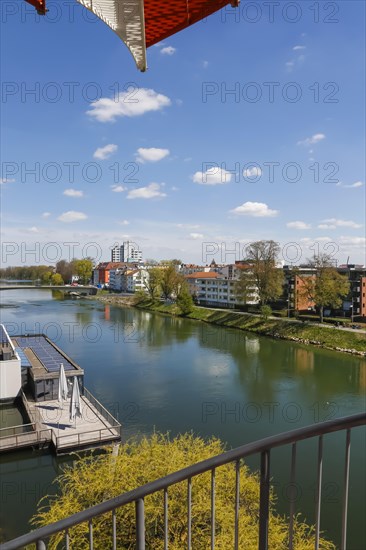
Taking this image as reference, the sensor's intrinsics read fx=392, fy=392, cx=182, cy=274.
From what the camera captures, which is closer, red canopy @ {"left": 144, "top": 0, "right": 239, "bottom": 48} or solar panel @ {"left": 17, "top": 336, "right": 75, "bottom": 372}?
red canopy @ {"left": 144, "top": 0, "right": 239, "bottom": 48}

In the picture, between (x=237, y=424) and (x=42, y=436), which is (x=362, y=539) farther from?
(x=42, y=436)

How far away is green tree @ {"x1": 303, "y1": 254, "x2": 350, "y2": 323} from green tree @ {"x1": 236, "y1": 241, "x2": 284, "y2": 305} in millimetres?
3218

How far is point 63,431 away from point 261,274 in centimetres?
2616

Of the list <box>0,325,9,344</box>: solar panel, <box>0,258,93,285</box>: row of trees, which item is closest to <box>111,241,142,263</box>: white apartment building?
<box>0,258,93,285</box>: row of trees

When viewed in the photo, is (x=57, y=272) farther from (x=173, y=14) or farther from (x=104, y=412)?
(x=173, y=14)

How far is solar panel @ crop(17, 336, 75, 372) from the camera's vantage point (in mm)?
14781

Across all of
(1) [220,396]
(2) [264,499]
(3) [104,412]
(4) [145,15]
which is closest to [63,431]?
(3) [104,412]

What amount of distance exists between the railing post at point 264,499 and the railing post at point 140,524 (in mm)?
468

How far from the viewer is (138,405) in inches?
537

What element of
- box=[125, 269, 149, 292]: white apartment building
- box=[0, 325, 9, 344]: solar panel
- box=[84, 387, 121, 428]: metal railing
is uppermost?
box=[125, 269, 149, 292]: white apartment building

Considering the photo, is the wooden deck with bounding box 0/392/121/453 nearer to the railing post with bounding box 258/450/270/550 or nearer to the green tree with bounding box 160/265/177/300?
the railing post with bounding box 258/450/270/550

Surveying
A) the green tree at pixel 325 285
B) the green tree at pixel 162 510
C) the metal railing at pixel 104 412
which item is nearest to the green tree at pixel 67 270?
the green tree at pixel 325 285

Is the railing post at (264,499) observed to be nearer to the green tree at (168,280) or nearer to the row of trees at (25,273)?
the green tree at (168,280)

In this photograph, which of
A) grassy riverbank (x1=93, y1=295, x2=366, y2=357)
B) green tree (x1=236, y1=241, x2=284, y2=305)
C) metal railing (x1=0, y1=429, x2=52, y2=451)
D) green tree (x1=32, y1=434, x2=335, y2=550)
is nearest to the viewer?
green tree (x1=32, y1=434, x2=335, y2=550)
